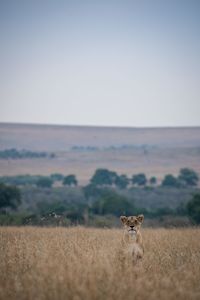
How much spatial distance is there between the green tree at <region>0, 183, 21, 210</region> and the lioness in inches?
1344

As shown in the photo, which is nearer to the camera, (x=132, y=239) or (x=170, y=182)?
(x=132, y=239)

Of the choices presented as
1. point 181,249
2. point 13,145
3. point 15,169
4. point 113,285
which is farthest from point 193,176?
point 13,145

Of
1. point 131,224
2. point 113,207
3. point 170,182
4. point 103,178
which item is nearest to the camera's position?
point 131,224

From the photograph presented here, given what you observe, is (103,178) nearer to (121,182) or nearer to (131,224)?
(121,182)

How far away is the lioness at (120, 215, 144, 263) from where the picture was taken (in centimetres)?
973

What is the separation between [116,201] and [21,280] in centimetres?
3737

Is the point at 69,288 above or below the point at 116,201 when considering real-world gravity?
above

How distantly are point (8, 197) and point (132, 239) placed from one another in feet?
115

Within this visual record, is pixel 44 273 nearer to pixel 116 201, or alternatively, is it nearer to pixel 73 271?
pixel 73 271

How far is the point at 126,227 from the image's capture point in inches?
396

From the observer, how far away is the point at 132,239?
9.85 m

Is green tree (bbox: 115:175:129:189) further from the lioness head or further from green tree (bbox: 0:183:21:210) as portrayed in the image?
the lioness head

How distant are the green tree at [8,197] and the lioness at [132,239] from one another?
3413 centimetres

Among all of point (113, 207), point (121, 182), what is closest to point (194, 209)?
point (113, 207)
